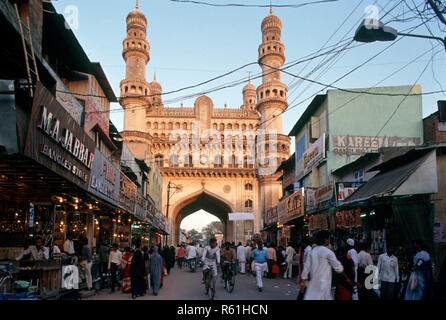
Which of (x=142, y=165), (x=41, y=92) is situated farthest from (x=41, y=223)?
(x=142, y=165)

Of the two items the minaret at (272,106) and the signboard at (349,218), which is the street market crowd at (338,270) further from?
the minaret at (272,106)

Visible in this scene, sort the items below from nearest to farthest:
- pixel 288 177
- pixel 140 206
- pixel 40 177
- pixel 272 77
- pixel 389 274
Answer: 1. pixel 389 274
2. pixel 40 177
3. pixel 140 206
4. pixel 288 177
5. pixel 272 77

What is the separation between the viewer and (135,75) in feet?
135

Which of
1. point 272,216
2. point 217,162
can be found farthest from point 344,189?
point 217,162

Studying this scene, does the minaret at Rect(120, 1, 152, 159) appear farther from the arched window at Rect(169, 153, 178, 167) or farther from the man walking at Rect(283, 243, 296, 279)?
the man walking at Rect(283, 243, 296, 279)

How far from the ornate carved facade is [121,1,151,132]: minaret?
0.32 ft

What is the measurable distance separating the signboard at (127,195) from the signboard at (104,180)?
696mm

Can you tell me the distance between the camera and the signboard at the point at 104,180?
1169 cm

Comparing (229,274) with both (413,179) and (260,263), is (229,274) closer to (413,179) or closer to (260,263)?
(260,263)

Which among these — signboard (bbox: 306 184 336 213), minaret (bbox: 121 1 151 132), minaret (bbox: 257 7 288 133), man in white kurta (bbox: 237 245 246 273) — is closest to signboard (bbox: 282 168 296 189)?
signboard (bbox: 306 184 336 213)

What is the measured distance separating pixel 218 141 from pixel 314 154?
27657 mm

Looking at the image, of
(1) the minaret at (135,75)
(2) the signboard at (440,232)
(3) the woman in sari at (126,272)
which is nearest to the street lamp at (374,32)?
(2) the signboard at (440,232)

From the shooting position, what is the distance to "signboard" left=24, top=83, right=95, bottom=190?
745cm
